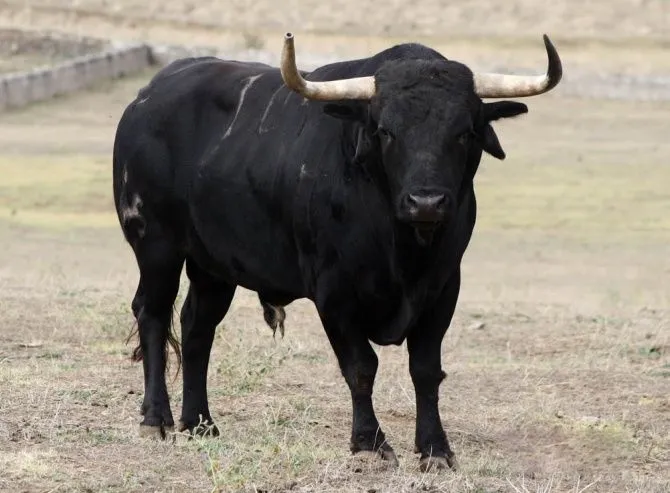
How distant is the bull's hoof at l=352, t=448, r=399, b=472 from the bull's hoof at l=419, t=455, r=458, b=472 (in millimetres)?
120

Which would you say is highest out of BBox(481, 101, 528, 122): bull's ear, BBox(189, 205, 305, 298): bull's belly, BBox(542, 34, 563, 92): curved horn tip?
BBox(542, 34, 563, 92): curved horn tip

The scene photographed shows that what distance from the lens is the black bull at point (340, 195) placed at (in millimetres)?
7012

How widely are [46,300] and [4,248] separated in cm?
552

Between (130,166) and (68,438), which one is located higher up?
(130,166)

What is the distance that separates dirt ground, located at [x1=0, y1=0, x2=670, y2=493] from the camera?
6973 mm

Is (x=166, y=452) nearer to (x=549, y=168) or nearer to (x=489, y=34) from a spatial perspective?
(x=549, y=168)

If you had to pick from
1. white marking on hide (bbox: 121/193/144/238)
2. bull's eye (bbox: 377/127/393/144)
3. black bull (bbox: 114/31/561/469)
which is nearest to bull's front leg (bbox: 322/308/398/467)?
black bull (bbox: 114/31/561/469)

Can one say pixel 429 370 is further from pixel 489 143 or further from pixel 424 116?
pixel 424 116

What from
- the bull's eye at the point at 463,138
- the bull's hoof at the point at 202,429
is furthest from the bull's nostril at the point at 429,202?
the bull's hoof at the point at 202,429

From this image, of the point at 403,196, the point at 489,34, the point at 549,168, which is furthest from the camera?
the point at 489,34

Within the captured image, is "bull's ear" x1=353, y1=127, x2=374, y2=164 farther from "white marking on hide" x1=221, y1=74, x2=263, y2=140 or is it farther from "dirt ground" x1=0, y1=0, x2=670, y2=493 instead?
"dirt ground" x1=0, y1=0, x2=670, y2=493

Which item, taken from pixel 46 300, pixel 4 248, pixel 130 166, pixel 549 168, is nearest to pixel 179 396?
pixel 130 166

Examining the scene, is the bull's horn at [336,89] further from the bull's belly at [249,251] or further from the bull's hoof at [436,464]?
the bull's hoof at [436,464]

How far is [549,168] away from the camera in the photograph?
23859 millimetres
